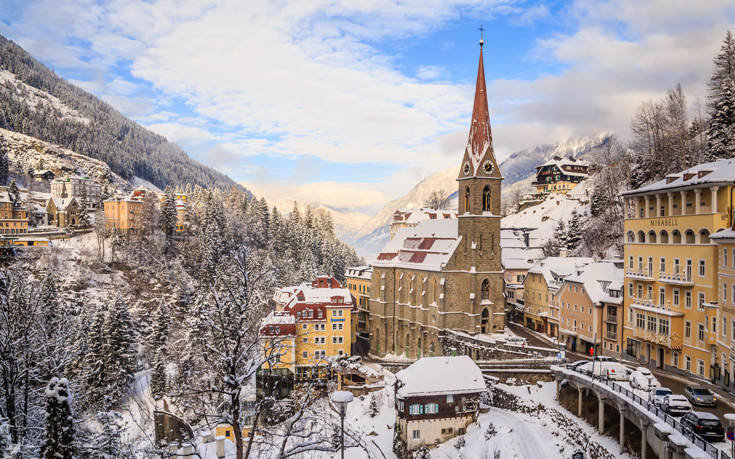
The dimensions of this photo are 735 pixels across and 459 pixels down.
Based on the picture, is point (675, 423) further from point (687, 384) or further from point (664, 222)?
point (664, 222)

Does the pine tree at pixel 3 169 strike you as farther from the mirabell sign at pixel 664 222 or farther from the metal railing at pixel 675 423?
the metal railing at pixel 675 423

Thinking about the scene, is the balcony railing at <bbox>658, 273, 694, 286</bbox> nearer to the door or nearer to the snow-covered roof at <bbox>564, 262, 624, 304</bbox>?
the door

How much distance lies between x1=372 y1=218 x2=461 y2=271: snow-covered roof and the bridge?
66.4 feet

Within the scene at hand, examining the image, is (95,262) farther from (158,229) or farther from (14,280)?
(14,280)

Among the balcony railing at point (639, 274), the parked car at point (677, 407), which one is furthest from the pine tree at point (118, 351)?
the balcony railing at point (639, 274)

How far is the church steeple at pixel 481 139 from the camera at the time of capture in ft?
160

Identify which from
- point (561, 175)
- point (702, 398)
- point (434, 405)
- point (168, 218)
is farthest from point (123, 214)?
point (702, 398)

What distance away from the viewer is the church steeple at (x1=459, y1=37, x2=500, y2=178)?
48719mm

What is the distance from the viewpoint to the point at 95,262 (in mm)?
77000

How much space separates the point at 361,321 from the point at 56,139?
13647 centimetres

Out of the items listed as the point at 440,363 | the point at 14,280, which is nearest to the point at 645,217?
the point at 440,363

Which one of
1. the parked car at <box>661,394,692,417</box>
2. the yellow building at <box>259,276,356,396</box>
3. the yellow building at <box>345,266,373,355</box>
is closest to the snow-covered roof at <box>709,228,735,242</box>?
the parked car at <box>661,394,692,417</box>

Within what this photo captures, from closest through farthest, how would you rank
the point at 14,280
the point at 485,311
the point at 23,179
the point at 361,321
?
the point at 14,280, the point at 485,311, the point at 361,321, the point at 23,179

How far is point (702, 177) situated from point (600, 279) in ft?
42.3
